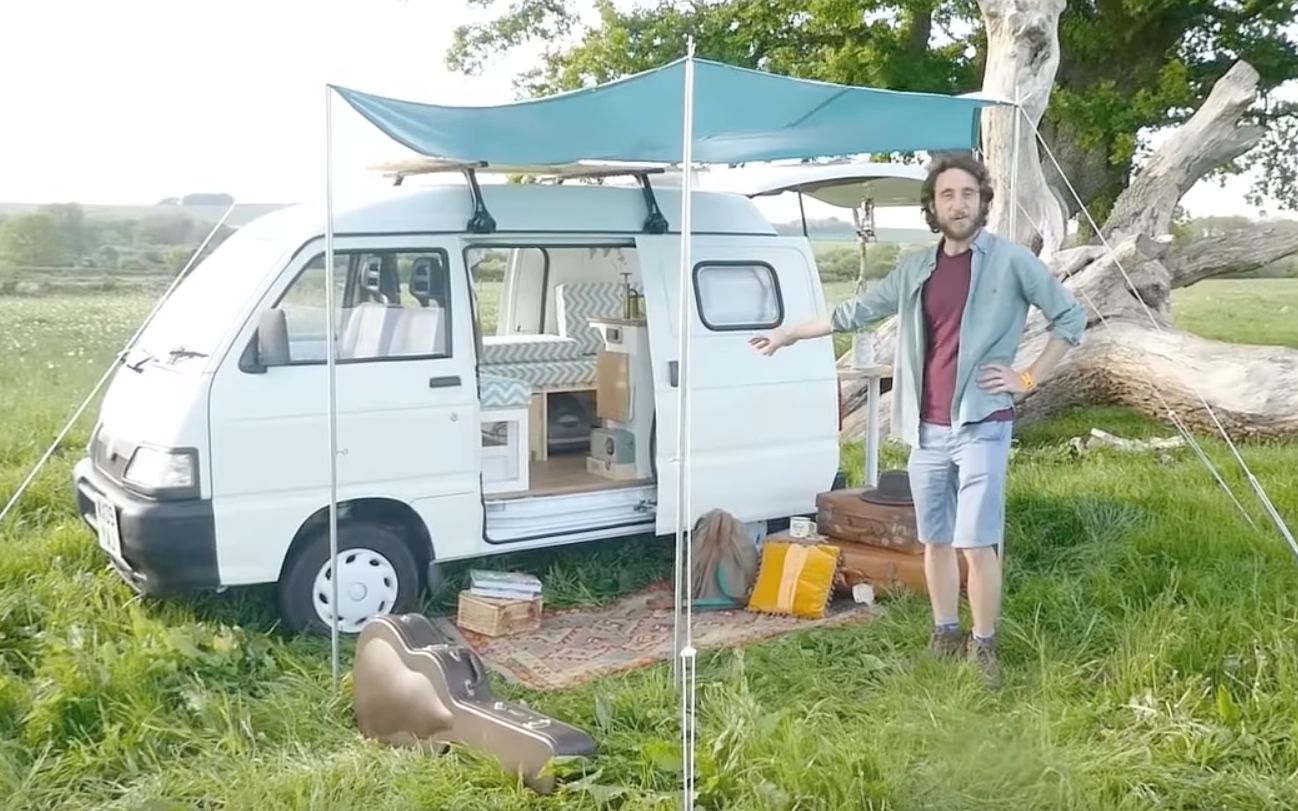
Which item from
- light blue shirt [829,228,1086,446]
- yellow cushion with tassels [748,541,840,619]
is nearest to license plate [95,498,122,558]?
yellow cushion with tassels [748,541,840,619]

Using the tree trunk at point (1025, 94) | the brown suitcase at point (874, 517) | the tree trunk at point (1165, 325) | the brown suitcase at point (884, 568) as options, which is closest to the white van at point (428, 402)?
the brown suitcase at point (874, 517)

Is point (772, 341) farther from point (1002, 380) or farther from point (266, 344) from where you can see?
point (266, 344)

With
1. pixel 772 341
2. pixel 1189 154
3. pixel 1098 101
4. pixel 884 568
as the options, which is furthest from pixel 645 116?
pixel 1098 101

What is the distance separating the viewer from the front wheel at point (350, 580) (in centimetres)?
570

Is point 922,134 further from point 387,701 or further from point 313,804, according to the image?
point 313,804

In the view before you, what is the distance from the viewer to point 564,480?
6.88 metres

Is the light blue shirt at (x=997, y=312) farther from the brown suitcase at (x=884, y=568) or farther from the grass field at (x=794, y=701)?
the brown suitcase at (x=884, y=568)

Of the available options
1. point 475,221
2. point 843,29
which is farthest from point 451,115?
point 843,29

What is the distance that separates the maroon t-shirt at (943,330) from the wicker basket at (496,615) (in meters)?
2.01

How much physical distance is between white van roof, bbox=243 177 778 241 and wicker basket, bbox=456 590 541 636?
5.47ft

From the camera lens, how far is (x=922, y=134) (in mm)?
6008

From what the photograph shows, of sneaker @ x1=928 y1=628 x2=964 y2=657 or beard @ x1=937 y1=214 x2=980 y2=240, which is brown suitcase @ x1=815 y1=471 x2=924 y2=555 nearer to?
sneaker @ x1=928 y1=628 x2=964 y2=657

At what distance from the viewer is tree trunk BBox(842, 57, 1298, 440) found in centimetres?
876

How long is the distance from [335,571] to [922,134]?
3.15m
